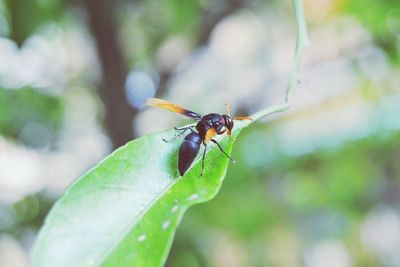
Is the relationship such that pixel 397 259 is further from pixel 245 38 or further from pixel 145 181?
pixel 145 181

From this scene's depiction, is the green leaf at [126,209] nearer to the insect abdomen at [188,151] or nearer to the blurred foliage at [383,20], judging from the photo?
the insect abdomen at [188,151]

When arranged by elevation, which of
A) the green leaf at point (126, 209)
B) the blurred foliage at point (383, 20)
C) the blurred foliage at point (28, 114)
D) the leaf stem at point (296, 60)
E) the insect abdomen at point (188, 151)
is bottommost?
the green leaf at point (126, 209)

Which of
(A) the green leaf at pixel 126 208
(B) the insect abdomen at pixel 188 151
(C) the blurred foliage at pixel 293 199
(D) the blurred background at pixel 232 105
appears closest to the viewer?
(A) the green leaf at pixel 126 208

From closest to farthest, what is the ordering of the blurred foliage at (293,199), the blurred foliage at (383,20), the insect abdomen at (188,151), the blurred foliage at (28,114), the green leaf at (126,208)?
the green leaf at (126,208) → the insect abdomen at (188,151) → the blurred foliage at (383,20) → the blurred foliage at (28,114) → the blurred foliage at (293,199)

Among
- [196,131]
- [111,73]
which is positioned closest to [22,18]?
[111,73]

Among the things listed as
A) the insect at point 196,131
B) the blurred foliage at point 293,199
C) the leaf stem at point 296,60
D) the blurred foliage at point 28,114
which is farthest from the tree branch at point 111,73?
the leaf stem at point 296,60

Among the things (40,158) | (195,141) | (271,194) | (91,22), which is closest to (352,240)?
(271,194)

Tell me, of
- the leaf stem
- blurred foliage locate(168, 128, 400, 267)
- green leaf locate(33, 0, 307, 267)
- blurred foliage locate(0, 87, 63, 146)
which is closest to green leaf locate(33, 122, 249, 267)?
green leaf locate(33, 0, 307, 267)
